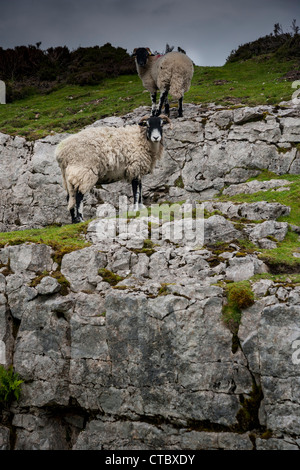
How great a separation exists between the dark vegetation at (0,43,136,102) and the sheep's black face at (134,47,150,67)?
46.1 ft

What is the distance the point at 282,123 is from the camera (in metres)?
20.3

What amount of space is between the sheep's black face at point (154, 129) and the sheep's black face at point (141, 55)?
23.4 feet

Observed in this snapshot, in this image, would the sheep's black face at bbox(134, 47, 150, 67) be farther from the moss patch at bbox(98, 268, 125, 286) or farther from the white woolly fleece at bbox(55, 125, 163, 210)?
the moss patch at bbox(98, 268, 125, 286)

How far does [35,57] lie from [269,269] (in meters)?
36.2

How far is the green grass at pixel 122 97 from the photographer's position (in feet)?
80.5

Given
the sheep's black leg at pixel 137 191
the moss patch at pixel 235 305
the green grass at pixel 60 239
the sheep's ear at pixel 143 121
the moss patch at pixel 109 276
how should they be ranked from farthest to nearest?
the sheep's ear at pixel 143 121, the sheep's black leg at pixel 137 191, the green grass at pixel 60 239, the moss patch at pixel 109 276, the moss patch at pixel 235 305

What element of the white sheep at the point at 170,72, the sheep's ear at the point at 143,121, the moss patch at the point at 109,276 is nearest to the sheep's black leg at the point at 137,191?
the sheep's ear at the point at 143,121
